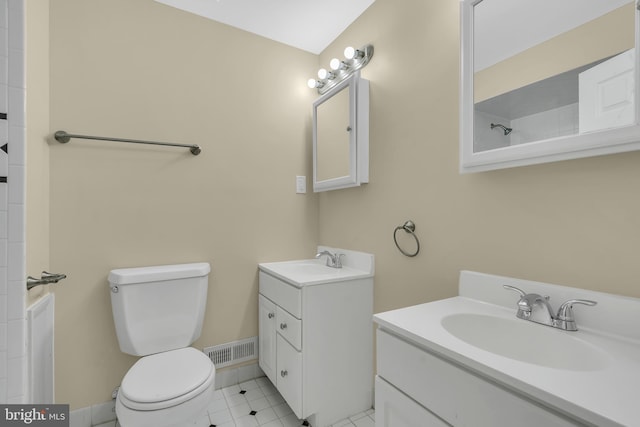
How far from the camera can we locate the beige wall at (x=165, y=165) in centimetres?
144

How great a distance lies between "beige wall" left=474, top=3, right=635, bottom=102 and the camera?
2.48ft

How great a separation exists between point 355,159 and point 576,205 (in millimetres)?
1015

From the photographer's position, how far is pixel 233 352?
72.4 inches

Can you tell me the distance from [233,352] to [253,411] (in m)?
0.38

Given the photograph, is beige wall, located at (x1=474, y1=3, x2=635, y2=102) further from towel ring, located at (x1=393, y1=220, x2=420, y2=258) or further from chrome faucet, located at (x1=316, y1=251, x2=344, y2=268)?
chrome faucet, located at (x1=316, y1=251, x2=344, y2=268)

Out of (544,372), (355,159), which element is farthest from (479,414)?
(355,159)

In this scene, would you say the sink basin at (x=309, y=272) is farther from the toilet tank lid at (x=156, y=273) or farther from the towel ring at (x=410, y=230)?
the toilet tank lid at (x=156, y=273)

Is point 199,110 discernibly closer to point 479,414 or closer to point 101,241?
point 101,241

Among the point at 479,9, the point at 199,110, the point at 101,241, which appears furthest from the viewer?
the point at 199,110

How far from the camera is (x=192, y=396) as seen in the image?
1.12 m

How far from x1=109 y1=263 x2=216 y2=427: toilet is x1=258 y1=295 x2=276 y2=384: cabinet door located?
38 cm
